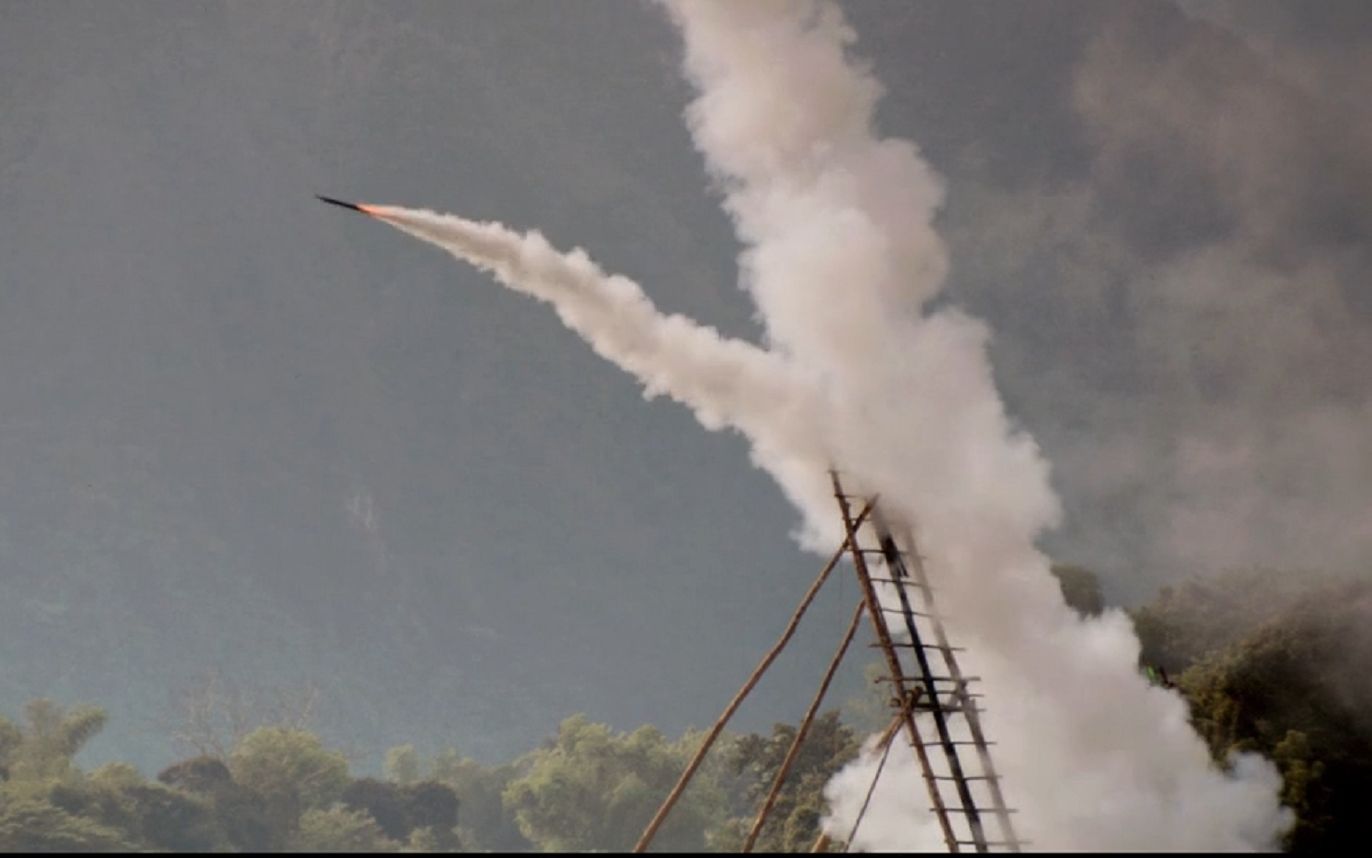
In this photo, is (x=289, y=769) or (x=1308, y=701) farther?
(x=289, y=769)

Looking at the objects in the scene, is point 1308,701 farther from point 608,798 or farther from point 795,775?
point 608,798

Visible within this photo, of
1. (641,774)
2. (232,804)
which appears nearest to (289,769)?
(232,804)

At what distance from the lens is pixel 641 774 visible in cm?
9538

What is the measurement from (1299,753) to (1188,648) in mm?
15601

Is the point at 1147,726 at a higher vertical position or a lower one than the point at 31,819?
lower

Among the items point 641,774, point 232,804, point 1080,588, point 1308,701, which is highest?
point 641,774

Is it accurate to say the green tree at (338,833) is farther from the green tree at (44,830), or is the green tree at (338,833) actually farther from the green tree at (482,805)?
the green tree at (482,805)

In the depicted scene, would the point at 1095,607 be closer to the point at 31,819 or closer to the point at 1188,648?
the point at 1188,648

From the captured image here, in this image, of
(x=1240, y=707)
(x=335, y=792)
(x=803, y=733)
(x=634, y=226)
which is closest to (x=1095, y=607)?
(x=1240, y=707)

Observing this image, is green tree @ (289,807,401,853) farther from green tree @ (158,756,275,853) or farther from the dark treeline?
green tree @ (158,756,275,853)

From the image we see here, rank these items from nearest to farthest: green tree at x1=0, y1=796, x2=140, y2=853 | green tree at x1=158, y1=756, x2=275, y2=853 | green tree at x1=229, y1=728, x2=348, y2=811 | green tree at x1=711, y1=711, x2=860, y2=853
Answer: green tree at x1=711, y1=711, x2=860, y2=853
green tree at x1=0, y1=796, x2=140, y2=853
green tree at x1=158, y1=756, x2=275, y2=853
green tree at x1=229, y1=728, x2=348, y2=811

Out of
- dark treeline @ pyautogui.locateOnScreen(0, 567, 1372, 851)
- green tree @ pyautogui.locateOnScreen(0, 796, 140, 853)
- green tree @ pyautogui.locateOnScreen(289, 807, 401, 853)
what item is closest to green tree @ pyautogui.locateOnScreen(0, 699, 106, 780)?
dark treeline @ pyautogui.locateOnScreen(0, 567, 1372, 851)

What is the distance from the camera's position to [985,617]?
2386 centimetres

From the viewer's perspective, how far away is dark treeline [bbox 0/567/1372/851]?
32.5 meters
